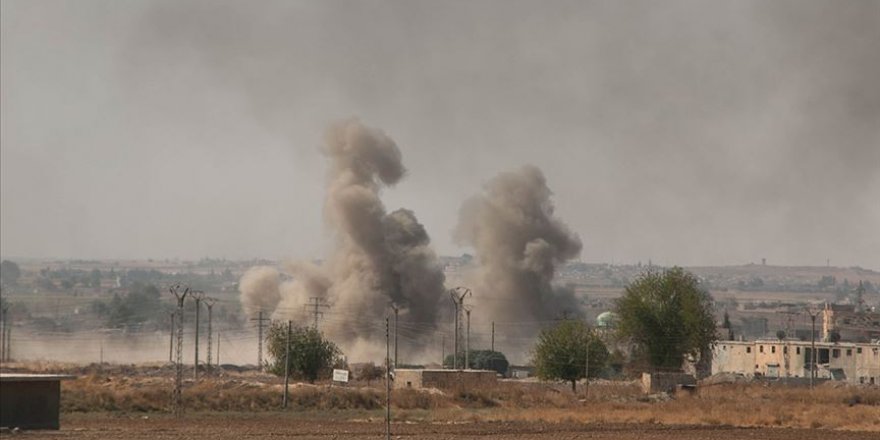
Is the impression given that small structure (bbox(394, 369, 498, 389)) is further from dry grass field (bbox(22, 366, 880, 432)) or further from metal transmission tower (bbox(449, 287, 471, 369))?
metal transmission tower (bbox(449, 287, 471, 369))

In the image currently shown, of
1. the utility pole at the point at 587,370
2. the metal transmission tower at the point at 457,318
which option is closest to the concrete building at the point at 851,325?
the metal transmission tower at the point at 457,318

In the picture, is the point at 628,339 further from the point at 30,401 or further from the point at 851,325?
the point at 30,401

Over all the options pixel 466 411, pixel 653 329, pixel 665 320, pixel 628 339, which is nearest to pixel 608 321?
pixel 628 339

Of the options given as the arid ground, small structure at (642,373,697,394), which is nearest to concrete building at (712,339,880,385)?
small structure at (642,373,697,394)

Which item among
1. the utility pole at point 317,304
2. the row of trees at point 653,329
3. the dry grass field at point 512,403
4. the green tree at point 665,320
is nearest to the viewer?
the dry grass field at point 512,403

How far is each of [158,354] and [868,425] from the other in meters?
90.1

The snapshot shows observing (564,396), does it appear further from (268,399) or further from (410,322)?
(410,322)

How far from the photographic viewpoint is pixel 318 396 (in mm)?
66938

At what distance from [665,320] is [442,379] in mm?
20476

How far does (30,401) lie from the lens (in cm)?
4431

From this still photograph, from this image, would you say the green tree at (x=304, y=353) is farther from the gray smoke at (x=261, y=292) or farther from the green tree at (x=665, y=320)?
the gray smoke at (x=261, y=292)

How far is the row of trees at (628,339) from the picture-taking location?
87.5 m

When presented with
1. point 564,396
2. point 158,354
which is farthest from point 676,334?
point 158,354

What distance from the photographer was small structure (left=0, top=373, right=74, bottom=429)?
43.0 meters
